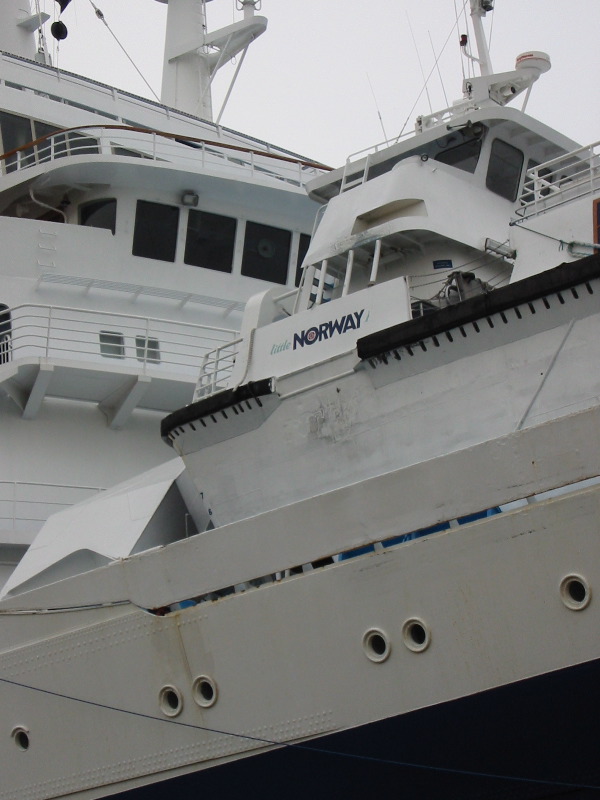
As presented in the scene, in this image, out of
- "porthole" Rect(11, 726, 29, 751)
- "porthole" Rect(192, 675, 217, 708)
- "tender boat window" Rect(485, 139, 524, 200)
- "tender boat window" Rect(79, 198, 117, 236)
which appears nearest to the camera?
"porthole" Rect(192, 675, 217, 708)

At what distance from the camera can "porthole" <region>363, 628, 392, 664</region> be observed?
28.9ft

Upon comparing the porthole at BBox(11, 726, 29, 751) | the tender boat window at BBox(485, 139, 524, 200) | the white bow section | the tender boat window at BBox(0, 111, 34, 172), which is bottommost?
the porthole at BBox(11, 726, 29, 751)

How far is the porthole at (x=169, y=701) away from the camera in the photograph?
9969 mm

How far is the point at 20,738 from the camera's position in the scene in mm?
11273

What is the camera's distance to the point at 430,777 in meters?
8.80

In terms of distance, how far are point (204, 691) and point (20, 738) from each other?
246 cm

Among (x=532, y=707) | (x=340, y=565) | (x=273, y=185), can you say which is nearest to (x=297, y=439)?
(x=340, y=565)

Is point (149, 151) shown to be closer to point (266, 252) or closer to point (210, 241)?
point (210, 241)

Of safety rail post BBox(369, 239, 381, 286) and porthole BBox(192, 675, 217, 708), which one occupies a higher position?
safety rail post BBox(369, 239, 381, 286)

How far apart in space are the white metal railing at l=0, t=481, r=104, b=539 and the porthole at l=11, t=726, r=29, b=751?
12.5ft

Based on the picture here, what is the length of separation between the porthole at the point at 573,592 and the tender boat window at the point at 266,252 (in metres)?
11.1

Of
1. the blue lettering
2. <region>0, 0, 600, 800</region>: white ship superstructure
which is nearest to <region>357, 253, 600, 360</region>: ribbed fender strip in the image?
<region>0, 0, 600, 800</region>: white ship superstructure

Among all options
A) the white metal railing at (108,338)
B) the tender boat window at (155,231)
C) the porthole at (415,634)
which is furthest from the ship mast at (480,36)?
the porthole at (415,634)

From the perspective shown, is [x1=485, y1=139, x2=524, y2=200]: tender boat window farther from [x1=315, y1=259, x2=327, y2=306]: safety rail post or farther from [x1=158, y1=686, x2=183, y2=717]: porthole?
[x1=158, y1=686, x2=183, y2=717]: porthole
